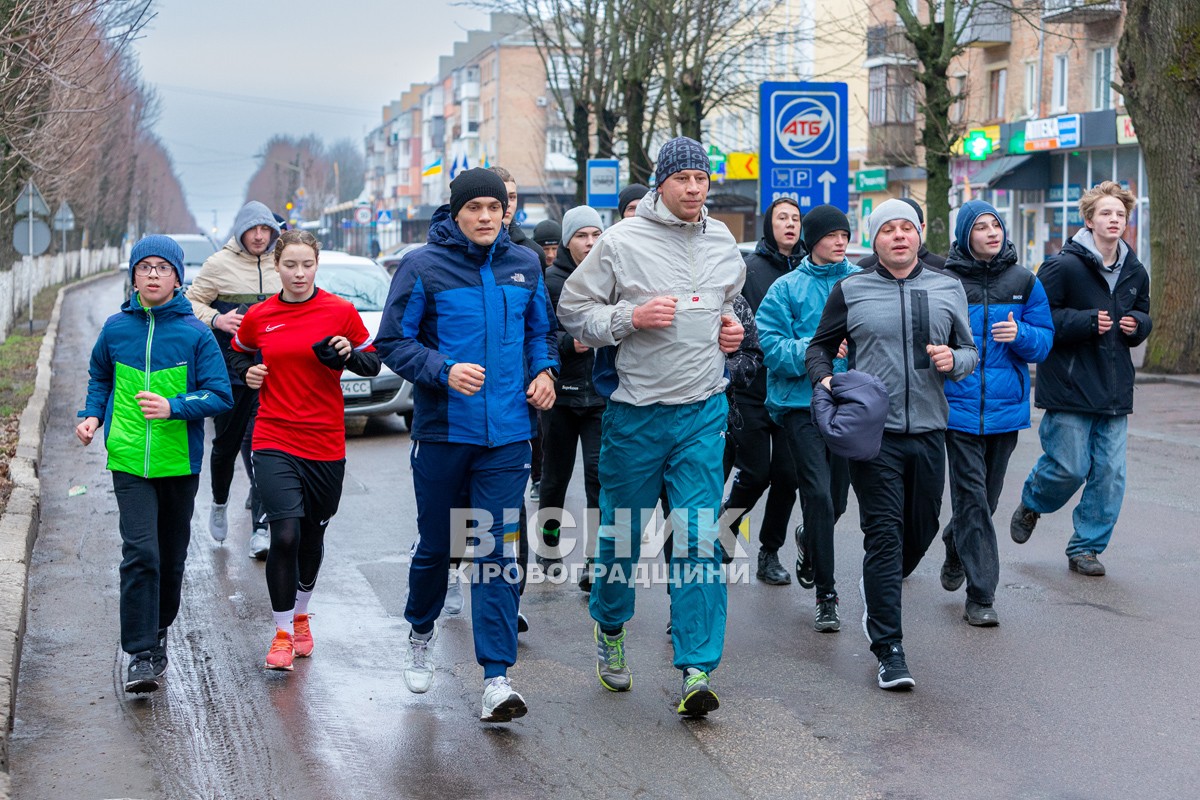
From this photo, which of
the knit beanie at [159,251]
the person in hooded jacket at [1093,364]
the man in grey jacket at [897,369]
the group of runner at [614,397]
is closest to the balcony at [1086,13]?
the person in hooded jacket at [1093,364]

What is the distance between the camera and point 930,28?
73.8ft

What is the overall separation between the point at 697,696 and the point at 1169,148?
15.2 m

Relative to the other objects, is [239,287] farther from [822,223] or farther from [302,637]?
[822,223]

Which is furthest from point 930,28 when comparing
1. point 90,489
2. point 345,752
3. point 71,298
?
point 71,298

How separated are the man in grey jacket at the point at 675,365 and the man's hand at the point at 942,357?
2.64 feet

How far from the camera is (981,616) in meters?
7.01

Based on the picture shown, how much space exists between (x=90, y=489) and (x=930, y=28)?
49.4ft

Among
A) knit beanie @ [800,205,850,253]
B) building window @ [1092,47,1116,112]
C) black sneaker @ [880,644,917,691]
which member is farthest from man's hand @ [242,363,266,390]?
building window @ [1092,47,1116,112]

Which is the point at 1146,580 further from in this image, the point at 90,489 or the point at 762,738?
the point at 90,489

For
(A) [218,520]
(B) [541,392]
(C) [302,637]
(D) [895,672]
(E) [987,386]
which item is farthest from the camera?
(A) [218,520]

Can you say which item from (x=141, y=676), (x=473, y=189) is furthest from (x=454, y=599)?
(x=473, y=189)

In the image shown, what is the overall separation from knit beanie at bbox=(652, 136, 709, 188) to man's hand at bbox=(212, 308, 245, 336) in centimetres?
332

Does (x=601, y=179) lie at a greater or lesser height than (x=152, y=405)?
greater

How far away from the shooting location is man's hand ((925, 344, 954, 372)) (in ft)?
19.9
